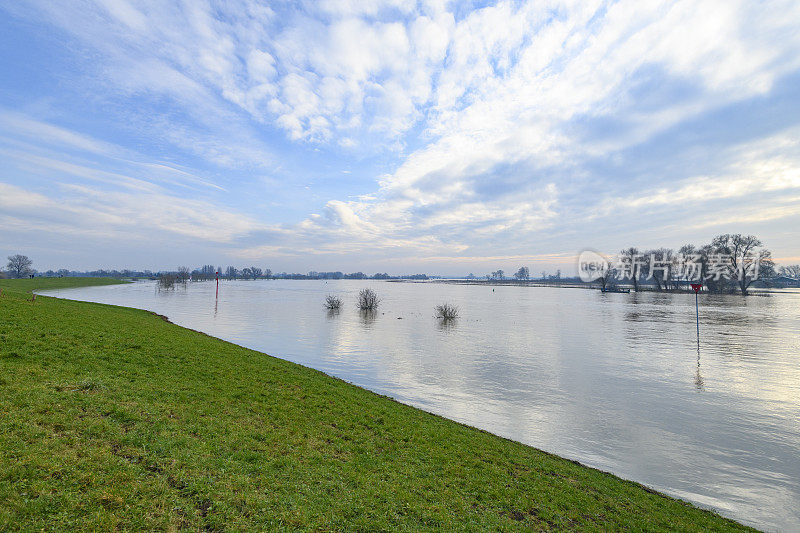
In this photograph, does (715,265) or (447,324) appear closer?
(447,324)

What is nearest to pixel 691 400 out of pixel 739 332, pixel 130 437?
pixel 130 437

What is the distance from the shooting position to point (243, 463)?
859 cm

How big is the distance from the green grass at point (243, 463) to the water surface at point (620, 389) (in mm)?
2736

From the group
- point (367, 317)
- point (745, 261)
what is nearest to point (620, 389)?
point (367, 317)

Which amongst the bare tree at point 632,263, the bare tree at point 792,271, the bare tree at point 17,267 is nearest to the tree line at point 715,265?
the bare tree at point 632,263

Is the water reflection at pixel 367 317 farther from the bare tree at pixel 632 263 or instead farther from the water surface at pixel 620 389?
the bare tree at pixel 632 263

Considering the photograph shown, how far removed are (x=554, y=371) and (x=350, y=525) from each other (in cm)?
2263

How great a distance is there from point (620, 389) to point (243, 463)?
73.8 feet

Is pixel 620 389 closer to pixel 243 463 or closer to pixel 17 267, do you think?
pixel 243 463

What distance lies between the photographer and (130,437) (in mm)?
8453

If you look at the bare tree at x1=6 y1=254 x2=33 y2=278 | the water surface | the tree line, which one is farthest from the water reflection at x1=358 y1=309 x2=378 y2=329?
the bare tree at x1=6 y1=254 x2=33 y2=278

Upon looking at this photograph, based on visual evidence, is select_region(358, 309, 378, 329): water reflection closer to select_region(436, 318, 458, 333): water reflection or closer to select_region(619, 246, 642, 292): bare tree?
select_region(436, 318, 458, 333): water reflection

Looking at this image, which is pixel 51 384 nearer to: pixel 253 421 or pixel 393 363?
pixel 253 421

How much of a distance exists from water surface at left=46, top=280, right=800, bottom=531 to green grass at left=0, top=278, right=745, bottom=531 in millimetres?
2736
